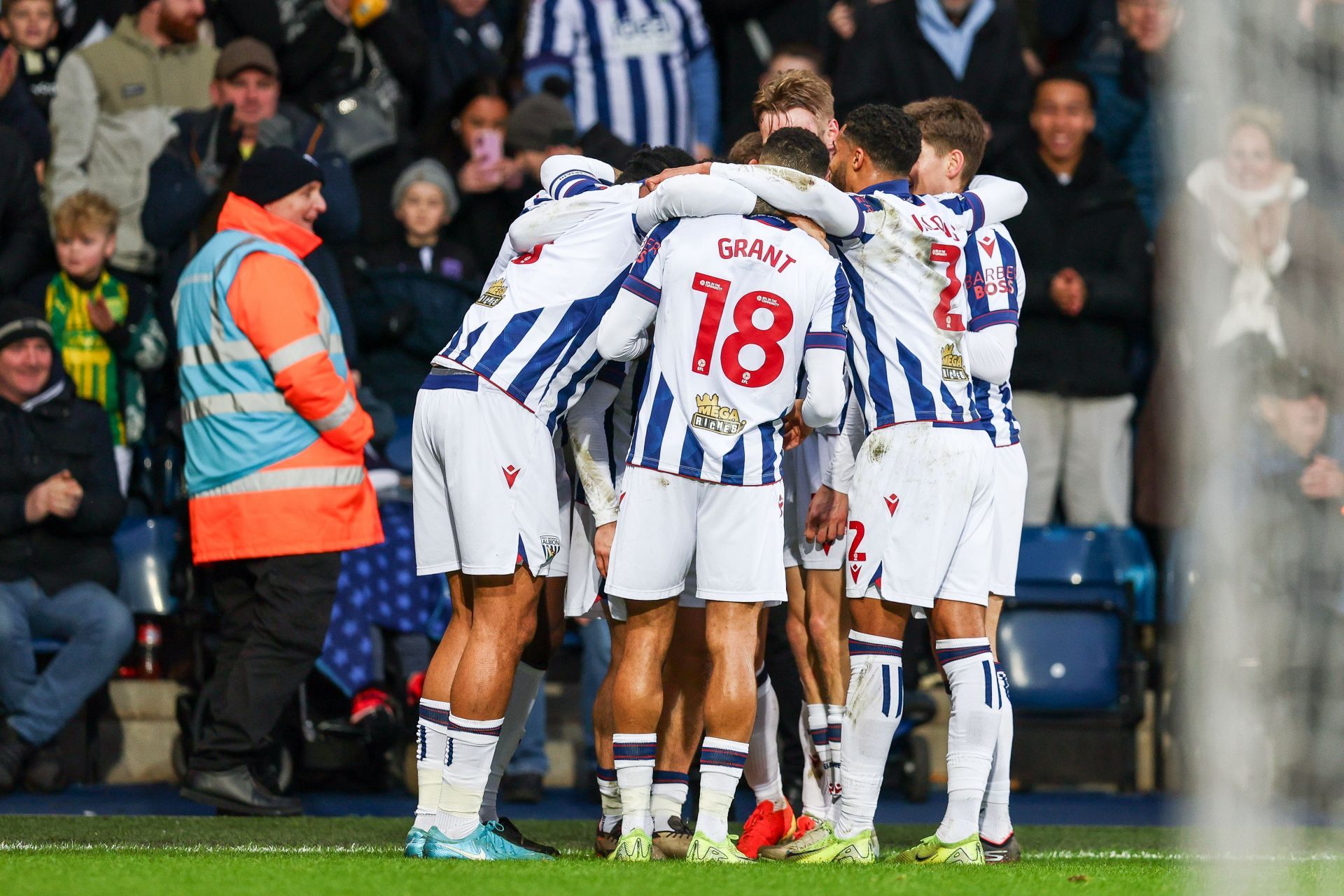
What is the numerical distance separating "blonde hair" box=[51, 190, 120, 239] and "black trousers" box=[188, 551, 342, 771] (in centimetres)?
224

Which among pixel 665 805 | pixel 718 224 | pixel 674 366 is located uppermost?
pixel 718 224

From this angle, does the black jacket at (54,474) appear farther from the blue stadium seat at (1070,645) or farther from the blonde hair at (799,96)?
the blue stadium seat at (1070,645)

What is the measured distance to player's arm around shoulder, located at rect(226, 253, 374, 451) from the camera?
7.31 meters

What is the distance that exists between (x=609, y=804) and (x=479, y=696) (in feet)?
2.36

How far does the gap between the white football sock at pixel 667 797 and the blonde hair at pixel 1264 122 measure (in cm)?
340

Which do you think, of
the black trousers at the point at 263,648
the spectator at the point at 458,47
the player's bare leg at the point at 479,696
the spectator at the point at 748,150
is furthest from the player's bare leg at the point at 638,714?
the spectator at the point at 458,47

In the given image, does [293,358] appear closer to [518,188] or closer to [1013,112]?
[518,188]

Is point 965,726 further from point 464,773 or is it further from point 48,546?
point 48,546

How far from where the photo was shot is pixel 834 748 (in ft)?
20.7

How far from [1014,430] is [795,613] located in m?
1.08

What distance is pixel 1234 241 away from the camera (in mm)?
3619

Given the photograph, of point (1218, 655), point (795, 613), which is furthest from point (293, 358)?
point (1218, 655)

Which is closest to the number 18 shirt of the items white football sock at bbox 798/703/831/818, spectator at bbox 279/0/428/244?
white football sock at bbox 798/703/831/818

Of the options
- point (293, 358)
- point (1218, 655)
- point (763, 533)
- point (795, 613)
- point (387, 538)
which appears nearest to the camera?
point (1218, 655)
